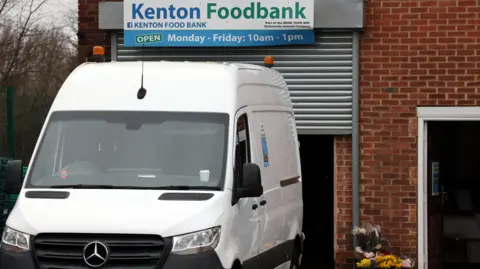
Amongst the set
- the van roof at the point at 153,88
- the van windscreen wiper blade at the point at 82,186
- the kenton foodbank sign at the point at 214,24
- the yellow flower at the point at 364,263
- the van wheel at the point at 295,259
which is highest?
the kenton foodbank sign at the point at 214,24

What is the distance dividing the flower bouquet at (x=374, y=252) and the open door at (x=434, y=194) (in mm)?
887

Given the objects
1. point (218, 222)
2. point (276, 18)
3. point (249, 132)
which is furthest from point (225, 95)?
point (276, 18)

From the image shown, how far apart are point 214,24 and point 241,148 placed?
4.95 m

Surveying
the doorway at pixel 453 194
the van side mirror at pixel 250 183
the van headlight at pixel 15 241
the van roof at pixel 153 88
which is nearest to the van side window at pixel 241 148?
the van side mirror at pixel 250 183

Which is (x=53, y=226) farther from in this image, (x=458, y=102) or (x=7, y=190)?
(x=458, y=102)

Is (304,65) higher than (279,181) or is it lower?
higher

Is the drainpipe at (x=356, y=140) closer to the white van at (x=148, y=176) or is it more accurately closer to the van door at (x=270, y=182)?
the van door at (x=270, y=182)

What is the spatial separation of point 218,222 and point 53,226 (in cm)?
132

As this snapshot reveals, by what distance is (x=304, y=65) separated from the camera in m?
14.7

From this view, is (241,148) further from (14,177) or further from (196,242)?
(14,177)

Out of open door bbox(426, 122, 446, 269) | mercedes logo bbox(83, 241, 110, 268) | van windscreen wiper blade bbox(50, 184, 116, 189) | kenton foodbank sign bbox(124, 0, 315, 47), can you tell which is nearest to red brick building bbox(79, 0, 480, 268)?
open door bbox(426, 122, 446, 269)

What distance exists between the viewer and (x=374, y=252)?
13.8m

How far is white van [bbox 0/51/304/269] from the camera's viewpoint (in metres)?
8.50

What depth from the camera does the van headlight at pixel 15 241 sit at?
8.66 metres
